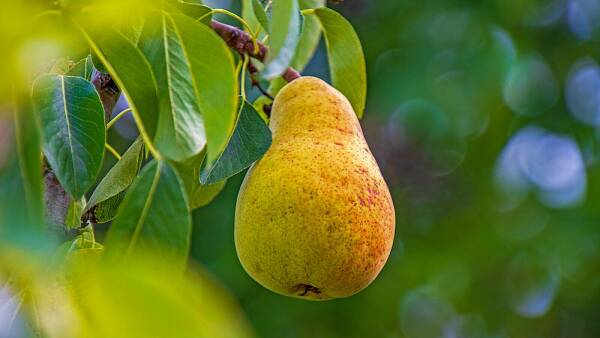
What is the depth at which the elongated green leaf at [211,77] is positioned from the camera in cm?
72

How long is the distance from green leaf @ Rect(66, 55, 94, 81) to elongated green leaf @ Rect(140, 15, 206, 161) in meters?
0.23

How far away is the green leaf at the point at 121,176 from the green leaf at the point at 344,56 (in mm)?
318

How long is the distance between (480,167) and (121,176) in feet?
11.6

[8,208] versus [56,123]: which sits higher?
[8,208]

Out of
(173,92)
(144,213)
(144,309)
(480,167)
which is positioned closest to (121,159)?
(173,92)

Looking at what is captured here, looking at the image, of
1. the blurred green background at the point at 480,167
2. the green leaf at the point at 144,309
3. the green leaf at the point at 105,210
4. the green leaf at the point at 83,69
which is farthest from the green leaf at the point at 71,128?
the blurred green background at the point at 480,167

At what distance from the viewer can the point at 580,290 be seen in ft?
14.6

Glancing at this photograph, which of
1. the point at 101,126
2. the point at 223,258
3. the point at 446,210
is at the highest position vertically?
the point at 101,126

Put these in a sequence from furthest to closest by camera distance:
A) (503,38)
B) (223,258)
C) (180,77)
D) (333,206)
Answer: (503,38) < (223,258) < (333,206) < (180,77)

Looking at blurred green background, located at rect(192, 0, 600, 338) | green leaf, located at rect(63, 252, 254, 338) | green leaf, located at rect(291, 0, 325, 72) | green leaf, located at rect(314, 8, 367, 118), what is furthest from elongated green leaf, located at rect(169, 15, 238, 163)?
blurred green background, located at rect(192, 0, 600, 338)

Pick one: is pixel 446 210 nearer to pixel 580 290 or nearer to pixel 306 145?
pixel 580 290

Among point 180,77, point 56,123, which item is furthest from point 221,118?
point 56,123

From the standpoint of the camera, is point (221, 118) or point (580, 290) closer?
point (221, 118)

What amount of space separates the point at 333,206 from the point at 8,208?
45 centimetres
